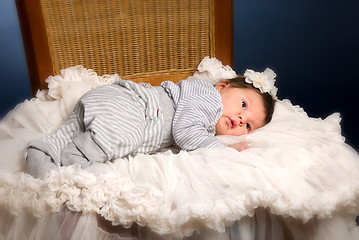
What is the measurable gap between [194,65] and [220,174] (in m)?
0.89

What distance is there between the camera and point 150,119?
3.81 feet

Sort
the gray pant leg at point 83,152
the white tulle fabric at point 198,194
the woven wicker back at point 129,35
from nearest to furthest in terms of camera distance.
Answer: the white tulle fabric at point 198,194
the gray pant leg at point 83,152
the woven wicker back at point 129,35

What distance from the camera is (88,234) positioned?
0.79m

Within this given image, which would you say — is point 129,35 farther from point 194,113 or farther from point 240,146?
point 240,146

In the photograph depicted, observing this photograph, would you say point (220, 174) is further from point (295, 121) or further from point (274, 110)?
point (274, 110)

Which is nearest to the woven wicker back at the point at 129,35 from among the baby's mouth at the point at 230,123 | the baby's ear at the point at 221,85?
the baby's ear at the point at 221,85

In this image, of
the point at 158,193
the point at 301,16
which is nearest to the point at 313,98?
the point at 301,16

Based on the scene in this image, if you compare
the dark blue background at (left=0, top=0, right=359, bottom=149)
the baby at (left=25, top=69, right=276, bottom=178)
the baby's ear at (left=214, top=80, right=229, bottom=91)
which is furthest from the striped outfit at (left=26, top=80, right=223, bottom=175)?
the dark blue background at (left=0, top=0, right=359, bottom=149)

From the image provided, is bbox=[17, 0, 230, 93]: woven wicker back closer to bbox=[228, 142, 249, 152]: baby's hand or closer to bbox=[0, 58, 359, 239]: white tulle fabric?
bbox=[0, 58, 359, 239]: white tulle fabric

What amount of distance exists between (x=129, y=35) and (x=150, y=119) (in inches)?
21.3

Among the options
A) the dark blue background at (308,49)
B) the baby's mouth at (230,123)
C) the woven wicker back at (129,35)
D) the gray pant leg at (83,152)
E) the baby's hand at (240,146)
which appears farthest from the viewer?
the dark blue background at (308,49)

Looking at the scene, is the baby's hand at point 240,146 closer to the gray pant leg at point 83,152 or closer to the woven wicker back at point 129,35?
the gray pant leg at point 83,152

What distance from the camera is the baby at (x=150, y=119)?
38.1 inches

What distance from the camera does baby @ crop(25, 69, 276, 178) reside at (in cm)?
97
